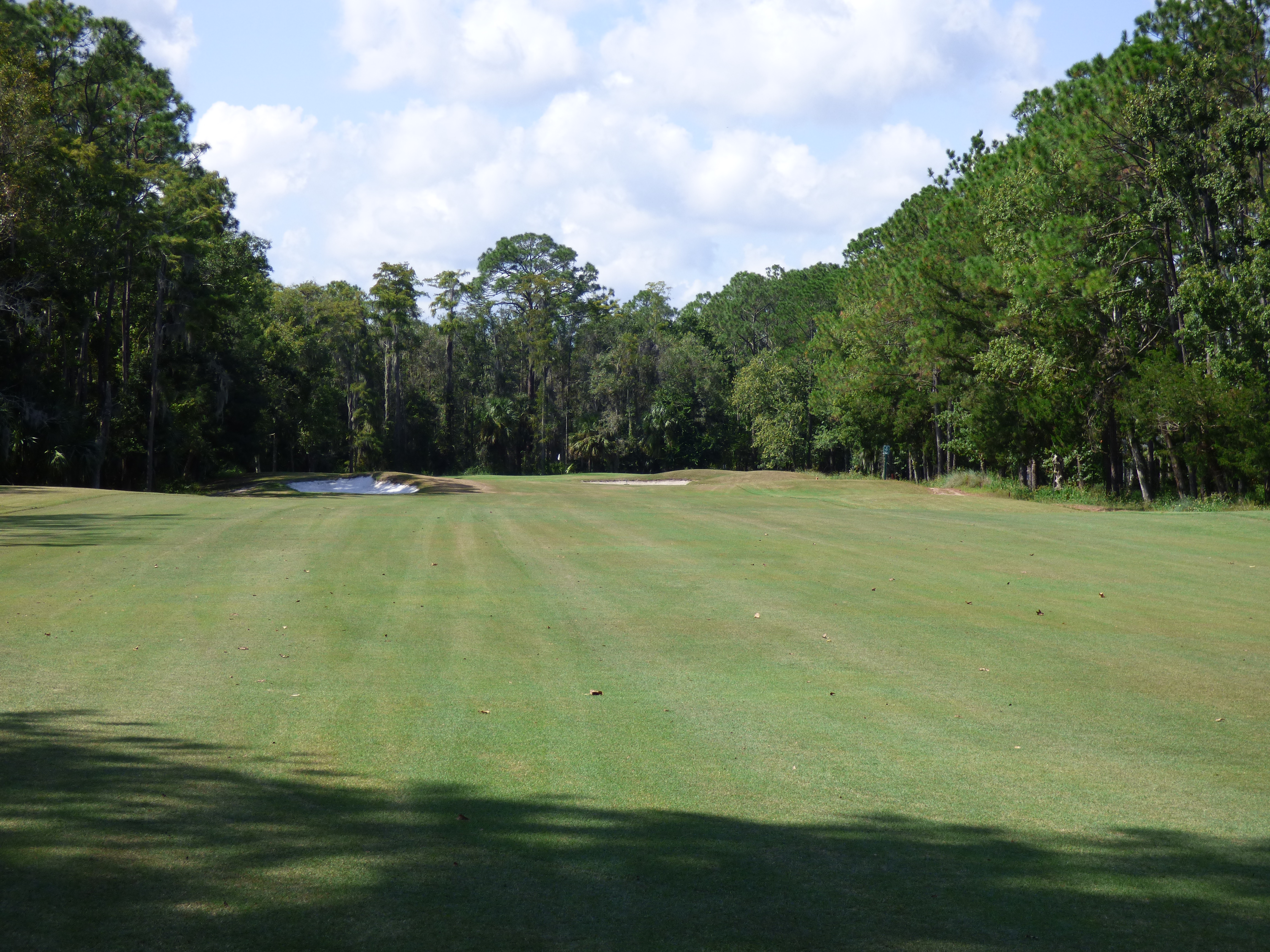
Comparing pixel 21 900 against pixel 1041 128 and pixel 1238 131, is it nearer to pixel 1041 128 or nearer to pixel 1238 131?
pixel 1238 131

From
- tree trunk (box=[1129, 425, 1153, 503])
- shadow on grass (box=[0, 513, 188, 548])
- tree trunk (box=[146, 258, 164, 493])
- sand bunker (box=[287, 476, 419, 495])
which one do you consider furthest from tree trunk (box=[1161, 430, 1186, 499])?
tree trunk (box=[146, 258, 164, 493])

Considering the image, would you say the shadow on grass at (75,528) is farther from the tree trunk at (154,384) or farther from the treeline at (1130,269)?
the treeline at (1130,269)

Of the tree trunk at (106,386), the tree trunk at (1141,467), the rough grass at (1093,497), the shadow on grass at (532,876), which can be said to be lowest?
the shadow on grass at (532,876)

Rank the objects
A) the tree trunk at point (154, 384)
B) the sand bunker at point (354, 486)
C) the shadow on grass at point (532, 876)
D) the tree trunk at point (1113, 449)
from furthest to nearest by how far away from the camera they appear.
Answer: the sand bunker at point (354, 486) < the tree trunk at point (154, 384) < the tree trunk at point (1113, 449) < the shadow on grass at point (532, 876)

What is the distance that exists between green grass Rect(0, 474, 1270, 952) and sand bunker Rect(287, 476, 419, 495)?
3220cm

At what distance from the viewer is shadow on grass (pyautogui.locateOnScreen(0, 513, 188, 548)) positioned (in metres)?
16.2

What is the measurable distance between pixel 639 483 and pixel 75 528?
35.9 m

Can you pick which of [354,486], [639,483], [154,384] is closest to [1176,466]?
[639,483]

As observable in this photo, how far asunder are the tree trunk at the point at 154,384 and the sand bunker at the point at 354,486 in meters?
6.02

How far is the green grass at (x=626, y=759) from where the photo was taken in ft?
12.8

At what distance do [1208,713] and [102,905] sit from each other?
287 inches

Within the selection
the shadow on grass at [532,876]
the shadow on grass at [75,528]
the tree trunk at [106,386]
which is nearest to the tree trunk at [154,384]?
the tree trunk at [106,386]

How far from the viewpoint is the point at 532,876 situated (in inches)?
167

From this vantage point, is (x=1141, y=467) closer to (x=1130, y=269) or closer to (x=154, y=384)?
(x=1130, y=269)
